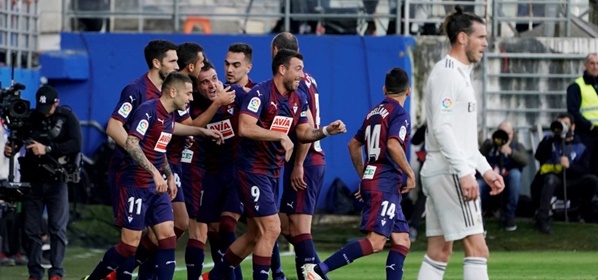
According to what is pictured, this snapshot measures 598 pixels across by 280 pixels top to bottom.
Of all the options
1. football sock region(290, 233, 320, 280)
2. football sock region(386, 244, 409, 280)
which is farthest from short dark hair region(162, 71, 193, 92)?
football sock region(386, 244, 409, 280)

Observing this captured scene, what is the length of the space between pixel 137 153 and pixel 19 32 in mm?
11058

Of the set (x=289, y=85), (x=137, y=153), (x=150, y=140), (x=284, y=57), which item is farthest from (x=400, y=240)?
(x=137, y=153)

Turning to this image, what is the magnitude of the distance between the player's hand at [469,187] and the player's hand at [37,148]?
21.7ft

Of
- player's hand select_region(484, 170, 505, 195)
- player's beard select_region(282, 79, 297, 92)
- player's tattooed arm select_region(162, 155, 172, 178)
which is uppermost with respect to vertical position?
player's beard select_region(282, 79, 297, 92)

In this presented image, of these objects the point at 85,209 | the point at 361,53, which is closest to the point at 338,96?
the point at 361,53

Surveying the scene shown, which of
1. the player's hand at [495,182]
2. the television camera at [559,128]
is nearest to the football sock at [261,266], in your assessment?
the player's hand at [495,182]

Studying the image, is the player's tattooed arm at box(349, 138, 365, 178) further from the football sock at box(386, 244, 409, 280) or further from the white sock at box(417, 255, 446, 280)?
the white sock at box(417, 255, 446, 280)

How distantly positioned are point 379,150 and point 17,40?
36.6 feet

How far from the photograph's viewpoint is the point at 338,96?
2408cm

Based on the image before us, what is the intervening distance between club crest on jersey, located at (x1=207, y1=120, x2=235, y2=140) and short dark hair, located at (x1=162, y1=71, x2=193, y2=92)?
122 centimetres

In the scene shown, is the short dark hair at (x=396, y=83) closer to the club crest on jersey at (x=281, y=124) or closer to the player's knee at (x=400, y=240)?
the club crest on jersey at (x=281, y=124)

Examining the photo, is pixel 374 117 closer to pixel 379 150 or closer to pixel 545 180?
pixel 379 150

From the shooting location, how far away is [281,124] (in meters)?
13.4

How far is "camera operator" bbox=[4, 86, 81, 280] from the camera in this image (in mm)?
16125
